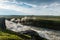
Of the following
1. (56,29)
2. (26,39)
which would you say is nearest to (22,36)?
(26,39)

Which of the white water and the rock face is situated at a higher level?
the rock face

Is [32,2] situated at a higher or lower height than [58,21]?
higher

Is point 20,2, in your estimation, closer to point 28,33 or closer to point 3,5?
point 3,5

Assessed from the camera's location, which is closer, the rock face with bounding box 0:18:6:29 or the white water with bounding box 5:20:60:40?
the white water with bounding box 5:20:60:40

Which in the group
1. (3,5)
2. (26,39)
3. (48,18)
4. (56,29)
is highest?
(3,5)

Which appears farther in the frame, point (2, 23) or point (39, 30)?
point (2, 23)

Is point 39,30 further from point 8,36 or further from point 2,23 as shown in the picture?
point 2,23

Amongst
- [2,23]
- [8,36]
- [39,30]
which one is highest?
[2,23]

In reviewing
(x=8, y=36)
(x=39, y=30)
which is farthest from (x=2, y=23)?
(x=39, y=30)
